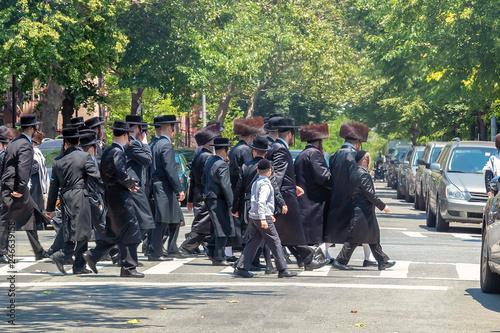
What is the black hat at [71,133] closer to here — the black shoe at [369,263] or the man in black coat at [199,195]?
the man in black coat at [199,195]

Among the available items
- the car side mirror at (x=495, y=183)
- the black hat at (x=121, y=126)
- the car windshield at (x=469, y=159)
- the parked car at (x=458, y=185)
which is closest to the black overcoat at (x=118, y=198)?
the black hat at (x=121, y=126)

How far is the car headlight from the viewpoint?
778 inches

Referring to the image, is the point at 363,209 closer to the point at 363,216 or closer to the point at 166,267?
the point at 363,216

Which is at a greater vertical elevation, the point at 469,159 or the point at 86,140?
the point at 86,140

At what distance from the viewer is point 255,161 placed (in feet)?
40.8

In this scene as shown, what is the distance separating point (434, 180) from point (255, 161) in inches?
404

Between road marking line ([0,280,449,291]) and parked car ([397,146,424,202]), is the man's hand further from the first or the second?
parked car ([397,146,424,202])

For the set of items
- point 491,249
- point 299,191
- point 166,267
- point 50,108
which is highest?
point 50,108

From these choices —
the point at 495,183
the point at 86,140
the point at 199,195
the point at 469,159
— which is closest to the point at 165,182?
the point at 199,195

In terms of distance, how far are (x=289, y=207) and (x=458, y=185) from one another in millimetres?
8292

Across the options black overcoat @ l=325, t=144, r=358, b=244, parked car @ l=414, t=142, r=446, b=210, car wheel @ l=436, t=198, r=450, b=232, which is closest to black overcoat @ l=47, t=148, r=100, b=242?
black overcoat @ l=325, t=144, r=358, b=244

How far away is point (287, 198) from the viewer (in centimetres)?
1261

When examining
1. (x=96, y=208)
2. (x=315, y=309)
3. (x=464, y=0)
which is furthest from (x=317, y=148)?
(x=464, y=0)

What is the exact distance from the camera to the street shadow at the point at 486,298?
9.74 metres
